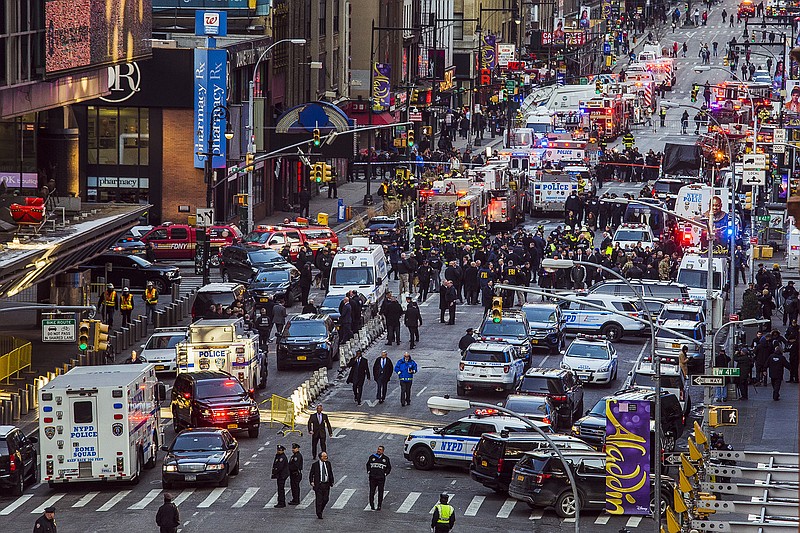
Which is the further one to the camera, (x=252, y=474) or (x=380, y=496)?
A: (x=252, y=474)

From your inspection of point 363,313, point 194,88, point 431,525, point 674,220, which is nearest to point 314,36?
point 194,88

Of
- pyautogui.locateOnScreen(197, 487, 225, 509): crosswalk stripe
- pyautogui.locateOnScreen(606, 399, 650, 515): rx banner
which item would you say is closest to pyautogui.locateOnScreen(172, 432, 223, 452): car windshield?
pyautogui.locateOnScreen(197, 487, 225, 509): crosswalk stripe

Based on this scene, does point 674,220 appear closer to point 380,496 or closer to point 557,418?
point 557,418

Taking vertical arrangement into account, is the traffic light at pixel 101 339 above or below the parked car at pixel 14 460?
above

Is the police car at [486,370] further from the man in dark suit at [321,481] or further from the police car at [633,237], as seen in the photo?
the police car at [633,237]

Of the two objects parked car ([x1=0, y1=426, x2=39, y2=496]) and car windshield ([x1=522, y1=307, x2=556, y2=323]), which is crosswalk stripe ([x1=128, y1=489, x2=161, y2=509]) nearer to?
parked car ([x1=0, y1=426, x2=39, y2=496])

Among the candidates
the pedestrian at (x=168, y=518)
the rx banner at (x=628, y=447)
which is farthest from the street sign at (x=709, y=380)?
the pedestrian at (x=168, y=518)
